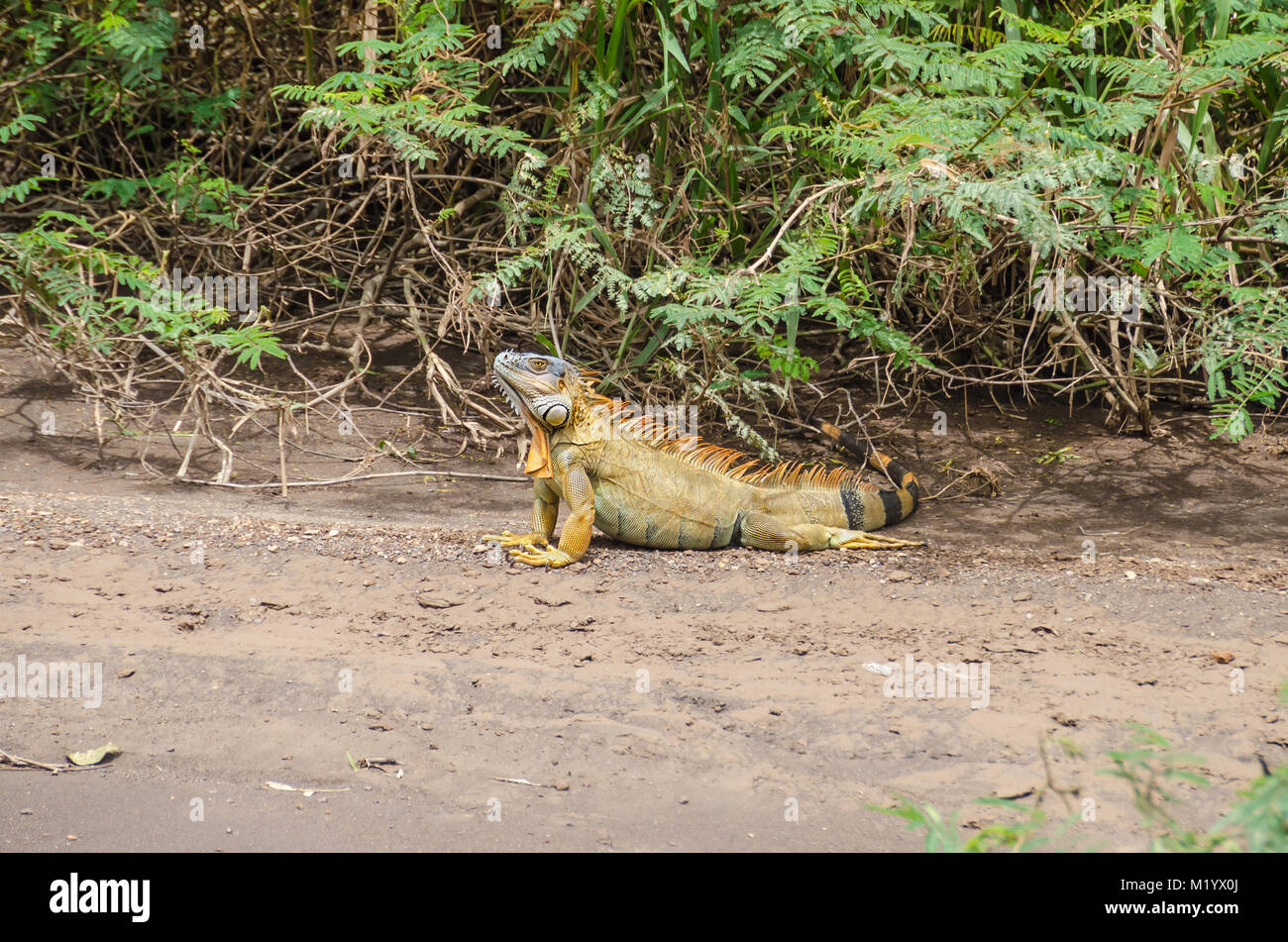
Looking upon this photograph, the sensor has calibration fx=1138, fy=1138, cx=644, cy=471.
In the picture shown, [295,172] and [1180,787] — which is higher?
[295,172]

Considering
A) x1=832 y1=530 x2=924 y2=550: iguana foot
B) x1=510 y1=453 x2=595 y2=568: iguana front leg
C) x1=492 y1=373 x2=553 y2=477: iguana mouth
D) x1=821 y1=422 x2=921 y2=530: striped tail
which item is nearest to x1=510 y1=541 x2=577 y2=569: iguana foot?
x1=510 y1=453 x2=595 y2=568: iguana front leg

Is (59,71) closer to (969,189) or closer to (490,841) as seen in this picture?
(969,189)

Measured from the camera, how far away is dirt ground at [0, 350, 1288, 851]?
3.65m

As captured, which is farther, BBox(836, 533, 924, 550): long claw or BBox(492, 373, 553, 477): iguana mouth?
BBox(836, 533, 924, 550): long claw

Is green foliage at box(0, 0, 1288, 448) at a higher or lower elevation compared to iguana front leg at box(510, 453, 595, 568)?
higher

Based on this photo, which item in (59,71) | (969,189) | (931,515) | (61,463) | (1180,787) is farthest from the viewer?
(59,71)

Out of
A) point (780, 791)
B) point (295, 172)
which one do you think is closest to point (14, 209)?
point (295, 172)

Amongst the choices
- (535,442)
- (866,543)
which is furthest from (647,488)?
(866,543)

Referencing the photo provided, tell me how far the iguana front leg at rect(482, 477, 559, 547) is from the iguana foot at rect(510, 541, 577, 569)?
0.26 feet

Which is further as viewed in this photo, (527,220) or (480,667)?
(527,220)

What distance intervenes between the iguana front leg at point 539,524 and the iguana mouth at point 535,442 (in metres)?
0.10

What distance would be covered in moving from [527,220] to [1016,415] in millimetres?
3862

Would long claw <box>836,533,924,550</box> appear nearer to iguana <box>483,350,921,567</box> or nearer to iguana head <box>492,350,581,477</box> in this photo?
iguana <box>483,350,921,567</box>

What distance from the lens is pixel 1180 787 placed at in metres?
3.70
